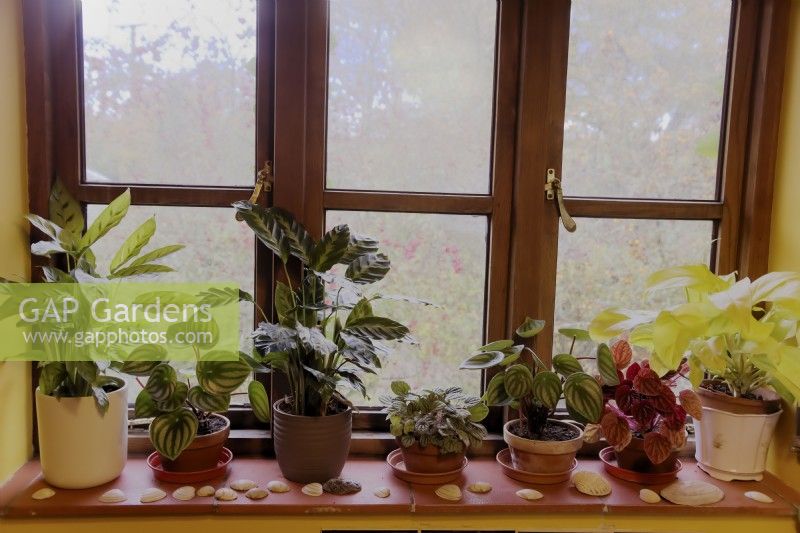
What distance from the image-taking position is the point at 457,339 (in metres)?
1.62

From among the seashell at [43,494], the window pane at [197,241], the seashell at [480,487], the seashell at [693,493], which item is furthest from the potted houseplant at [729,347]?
the seashell at [43,494]

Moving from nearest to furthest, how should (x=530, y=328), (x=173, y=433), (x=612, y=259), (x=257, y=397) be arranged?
(x=173, y=433) < (x=257, y=397) < (x=530, y=328) < (x=612, y=259)

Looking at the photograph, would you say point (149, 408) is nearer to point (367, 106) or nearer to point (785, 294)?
point (367, 106)

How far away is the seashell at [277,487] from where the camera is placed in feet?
4.51

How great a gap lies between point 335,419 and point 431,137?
773mm

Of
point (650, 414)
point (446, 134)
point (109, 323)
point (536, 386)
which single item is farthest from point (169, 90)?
point (650, 414)

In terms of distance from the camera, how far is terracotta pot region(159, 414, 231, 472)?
138cm

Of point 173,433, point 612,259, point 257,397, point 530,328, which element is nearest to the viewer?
point 173,433

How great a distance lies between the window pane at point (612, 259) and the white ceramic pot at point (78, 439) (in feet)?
A: 3.84

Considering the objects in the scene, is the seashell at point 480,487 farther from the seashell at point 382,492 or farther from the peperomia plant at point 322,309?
the peperomia plant at point 322,309

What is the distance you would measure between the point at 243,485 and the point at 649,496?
0.97 m

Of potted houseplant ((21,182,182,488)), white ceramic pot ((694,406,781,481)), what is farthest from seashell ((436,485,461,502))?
potted houseplant ((21,182,182,488))

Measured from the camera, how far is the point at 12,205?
1.40m

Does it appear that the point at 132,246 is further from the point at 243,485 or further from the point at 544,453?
the point at 544,453
